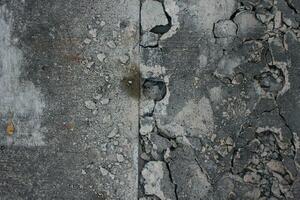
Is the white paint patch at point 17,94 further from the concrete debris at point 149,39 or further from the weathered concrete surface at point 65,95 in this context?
the concrete debris at point 149,39

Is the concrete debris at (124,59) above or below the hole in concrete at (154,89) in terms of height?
above

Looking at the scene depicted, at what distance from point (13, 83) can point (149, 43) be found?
795 mm

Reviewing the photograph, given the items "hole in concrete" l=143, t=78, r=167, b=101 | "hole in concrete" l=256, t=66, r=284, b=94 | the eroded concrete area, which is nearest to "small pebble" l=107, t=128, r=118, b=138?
the eroded concrete area

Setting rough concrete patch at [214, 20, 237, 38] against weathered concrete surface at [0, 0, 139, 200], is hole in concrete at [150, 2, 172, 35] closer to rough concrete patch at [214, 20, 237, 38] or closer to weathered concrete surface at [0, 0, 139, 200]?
weathered concrete surface at [0, 0, 139, 200]

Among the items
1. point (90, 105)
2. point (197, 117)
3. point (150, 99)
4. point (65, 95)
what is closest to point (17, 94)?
point (65, 95)

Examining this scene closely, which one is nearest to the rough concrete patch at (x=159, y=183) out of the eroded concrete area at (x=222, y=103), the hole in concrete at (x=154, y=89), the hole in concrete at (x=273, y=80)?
the eroded concrete area at (x=222, y=103)

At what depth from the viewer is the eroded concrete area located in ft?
7.33

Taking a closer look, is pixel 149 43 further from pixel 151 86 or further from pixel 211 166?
pixel 211 166

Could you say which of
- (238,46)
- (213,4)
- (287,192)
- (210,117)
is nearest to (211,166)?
(210,117)

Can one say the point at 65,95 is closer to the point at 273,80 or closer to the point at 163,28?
the point at 163,28

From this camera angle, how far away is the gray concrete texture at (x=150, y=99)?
2.24 meters

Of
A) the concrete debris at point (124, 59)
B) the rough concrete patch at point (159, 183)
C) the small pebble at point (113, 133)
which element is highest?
the concrete debris at point (124, 59)

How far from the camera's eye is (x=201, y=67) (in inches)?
89.3

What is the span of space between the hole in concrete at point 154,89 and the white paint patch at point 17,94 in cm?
59
